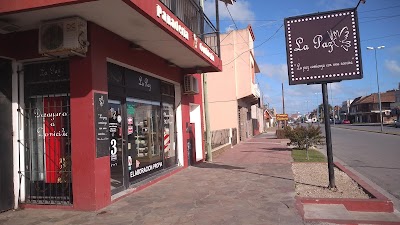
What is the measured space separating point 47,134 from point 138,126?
8.12ft

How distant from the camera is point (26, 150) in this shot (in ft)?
22.5

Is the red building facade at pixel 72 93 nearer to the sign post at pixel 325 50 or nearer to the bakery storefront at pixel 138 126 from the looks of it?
the bakery storefront at pixel 138 126

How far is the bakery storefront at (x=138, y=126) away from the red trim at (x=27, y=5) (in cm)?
238

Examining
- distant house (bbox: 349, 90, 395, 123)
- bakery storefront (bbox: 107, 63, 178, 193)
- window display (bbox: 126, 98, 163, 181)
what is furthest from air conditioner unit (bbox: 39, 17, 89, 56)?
distant house (bbox: 349, 90, 395, 123)

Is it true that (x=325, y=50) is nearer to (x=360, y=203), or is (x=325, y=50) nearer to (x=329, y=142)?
(x=329, y=142)

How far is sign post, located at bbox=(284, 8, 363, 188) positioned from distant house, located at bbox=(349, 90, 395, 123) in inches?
3248

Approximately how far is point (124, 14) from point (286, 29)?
Result: 3785 mm

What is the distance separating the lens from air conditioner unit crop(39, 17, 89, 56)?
5836 mm

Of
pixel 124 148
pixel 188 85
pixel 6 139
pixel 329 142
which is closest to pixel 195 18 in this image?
pixel 188 85

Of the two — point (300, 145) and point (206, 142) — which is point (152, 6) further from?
point (300, 145)

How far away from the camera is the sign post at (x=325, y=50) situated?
24.5ft

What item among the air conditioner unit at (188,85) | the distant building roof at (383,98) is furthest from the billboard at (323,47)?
the distant building roof at (383,98)

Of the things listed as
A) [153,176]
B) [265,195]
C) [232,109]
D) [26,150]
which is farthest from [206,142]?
[232,109]

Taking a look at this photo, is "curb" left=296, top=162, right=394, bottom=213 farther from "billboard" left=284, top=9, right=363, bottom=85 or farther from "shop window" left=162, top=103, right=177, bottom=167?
"shop window" left=162, top=103, right=177, bottom=167
